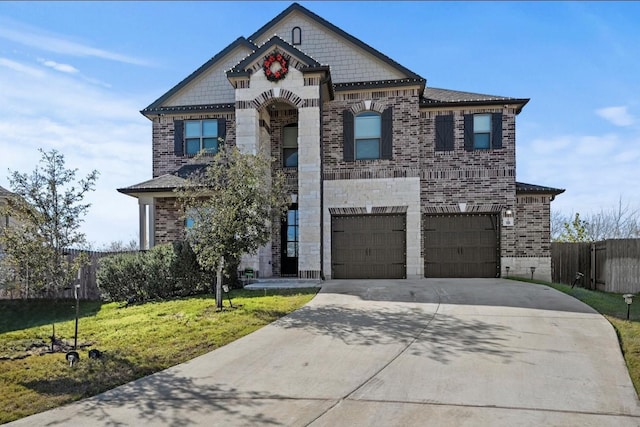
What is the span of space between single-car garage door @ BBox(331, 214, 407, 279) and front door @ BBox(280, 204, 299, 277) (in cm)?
151

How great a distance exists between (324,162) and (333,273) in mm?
3936

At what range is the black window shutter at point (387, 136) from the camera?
16.3 metres

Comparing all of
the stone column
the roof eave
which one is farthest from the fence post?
the stone column

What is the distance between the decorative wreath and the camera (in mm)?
15724

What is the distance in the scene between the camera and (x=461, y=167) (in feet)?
54.2

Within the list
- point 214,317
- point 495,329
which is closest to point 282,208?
point 214,317

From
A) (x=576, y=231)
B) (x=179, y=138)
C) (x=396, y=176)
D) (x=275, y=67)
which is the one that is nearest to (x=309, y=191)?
(x=396, y=176)

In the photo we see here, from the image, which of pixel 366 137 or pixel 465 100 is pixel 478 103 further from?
→ pixel 366 137

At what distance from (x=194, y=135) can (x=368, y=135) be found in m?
6.74

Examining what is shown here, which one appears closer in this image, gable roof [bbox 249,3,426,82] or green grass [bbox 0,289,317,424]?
green grass [bbox 0,289,317,424]

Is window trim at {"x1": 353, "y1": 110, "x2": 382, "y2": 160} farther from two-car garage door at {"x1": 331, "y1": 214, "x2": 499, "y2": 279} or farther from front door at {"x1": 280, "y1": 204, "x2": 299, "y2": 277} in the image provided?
front door at {"x1": 280, "y1": 204, "x2": 299, "y2": 277}

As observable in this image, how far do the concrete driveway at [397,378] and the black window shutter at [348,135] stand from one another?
7690 millimetres

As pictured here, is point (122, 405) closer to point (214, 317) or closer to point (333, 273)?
point (214, 317)

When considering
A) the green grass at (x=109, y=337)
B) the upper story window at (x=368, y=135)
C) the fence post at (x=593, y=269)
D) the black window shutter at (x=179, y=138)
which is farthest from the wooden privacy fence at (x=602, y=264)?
the black window shutter at (x=179, y=138)
